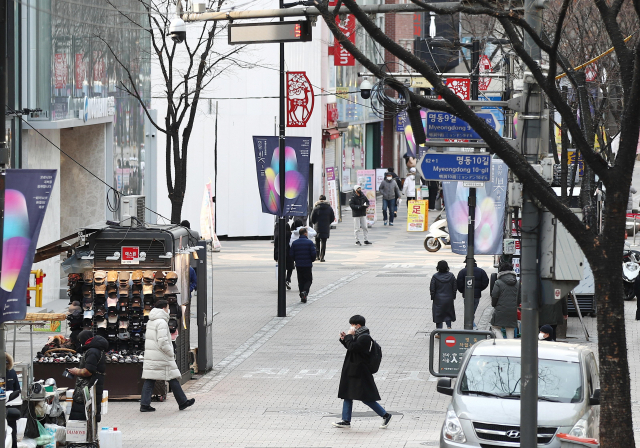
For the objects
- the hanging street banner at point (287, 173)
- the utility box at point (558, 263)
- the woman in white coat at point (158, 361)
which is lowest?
the woman in white coat at point (158, 361)

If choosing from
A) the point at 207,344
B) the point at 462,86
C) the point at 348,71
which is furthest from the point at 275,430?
the point at 348,71

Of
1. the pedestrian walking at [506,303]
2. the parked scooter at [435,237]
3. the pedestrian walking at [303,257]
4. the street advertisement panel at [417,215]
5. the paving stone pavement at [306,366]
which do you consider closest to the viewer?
the paving stone pavement at [306,366]

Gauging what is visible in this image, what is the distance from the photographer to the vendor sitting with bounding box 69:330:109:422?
11.6m

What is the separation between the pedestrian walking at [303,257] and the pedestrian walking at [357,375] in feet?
34.5

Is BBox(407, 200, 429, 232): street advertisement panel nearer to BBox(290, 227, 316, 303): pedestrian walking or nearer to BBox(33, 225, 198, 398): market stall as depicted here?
BBox(290, 227, 316, 303): pedestrian walking

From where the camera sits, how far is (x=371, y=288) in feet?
86.5

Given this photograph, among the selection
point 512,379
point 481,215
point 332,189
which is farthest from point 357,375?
point 332,189

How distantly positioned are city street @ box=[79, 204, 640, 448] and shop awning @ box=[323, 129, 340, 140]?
618 inches

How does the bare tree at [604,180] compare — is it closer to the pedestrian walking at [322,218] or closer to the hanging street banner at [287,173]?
the hanging street banner at [287,173]

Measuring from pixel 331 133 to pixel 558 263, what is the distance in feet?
127

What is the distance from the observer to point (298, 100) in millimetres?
30062

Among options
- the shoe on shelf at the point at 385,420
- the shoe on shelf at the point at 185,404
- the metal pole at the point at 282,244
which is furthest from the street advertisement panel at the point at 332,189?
the shoe on shelf at the point at 385,420

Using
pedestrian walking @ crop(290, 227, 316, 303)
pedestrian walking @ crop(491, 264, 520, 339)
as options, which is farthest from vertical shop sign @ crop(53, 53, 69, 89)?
pedestrian walking @ crop(491, 264, 520, 339)

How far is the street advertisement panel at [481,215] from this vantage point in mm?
18406
